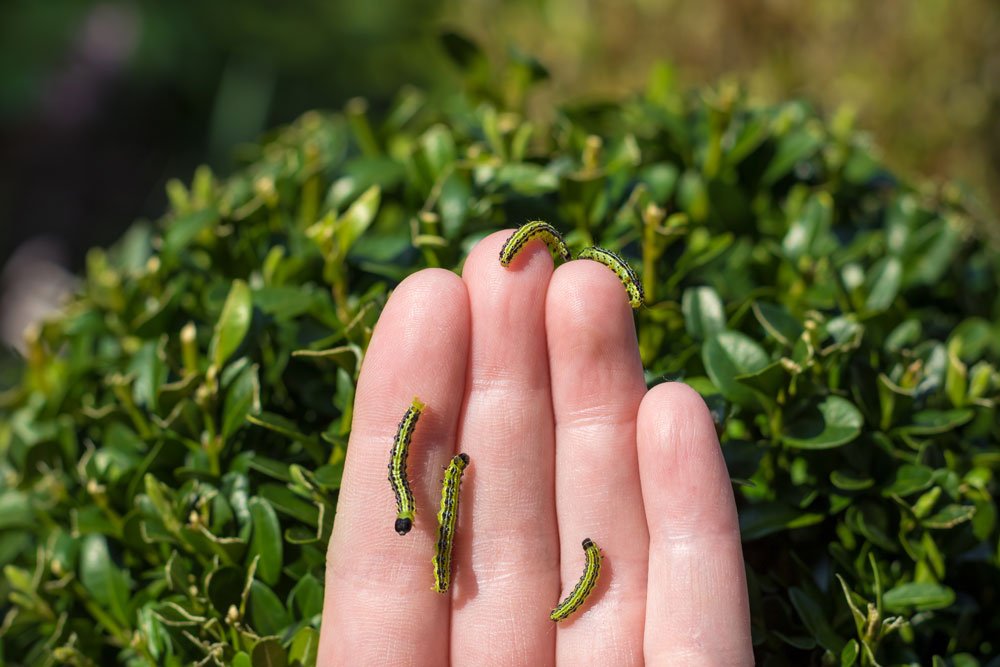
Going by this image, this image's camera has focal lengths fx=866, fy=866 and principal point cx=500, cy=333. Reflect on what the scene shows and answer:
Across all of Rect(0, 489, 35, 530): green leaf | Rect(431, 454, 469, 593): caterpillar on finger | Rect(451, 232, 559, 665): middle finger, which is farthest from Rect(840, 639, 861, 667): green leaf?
Rect(0, 489, 35, 530): green leaf

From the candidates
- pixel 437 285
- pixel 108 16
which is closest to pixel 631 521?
pixel 437 285

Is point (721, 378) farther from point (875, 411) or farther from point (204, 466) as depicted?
point (204, 466)

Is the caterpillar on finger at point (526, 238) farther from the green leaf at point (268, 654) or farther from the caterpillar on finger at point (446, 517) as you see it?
the green leaf at point (268, 654)

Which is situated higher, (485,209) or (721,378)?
(485,209)

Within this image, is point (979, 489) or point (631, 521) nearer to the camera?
point (631, 521)

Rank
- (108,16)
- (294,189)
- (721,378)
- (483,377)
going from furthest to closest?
(108,16)
(294,189)
(721,378)
(483,377)

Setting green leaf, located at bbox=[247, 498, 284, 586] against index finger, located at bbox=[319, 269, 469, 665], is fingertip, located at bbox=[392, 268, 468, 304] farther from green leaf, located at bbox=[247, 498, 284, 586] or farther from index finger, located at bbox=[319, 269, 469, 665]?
green leaf, located at bbox=[247, 498, 284, 586]

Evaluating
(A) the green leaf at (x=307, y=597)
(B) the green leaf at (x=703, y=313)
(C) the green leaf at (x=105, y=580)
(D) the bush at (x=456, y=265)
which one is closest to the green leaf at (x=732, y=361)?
(D) the bush at (x=456, y=265)

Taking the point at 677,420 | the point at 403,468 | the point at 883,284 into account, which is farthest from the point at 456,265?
the point at 883,284
